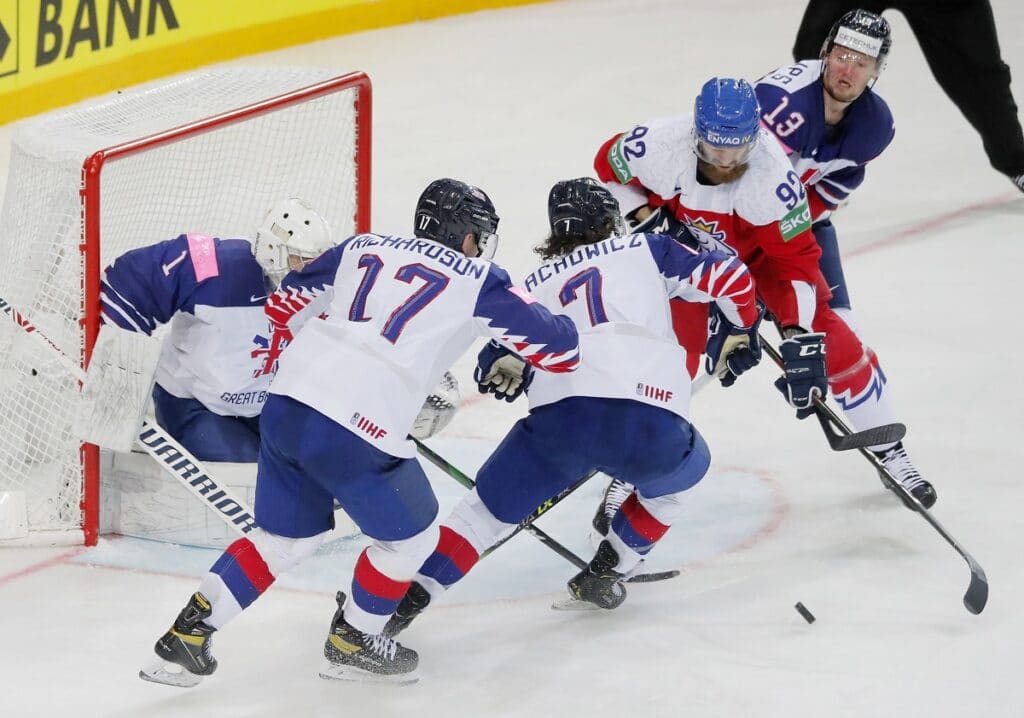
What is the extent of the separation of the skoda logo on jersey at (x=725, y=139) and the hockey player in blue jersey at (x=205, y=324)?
87 centimetres

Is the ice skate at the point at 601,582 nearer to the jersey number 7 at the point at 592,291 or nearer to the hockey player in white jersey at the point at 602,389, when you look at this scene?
the hockey player in white jersey at the point at 602,389

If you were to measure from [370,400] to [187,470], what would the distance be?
0.90 m

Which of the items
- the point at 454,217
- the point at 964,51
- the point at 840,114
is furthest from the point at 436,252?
the point at 964,51

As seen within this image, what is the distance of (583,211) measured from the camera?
348 cm

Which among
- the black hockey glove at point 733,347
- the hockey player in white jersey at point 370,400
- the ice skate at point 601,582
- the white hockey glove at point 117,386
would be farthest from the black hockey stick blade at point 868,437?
the white hockey glove at point 117,386

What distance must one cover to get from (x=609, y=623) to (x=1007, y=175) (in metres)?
3.48

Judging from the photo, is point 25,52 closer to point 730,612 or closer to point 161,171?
point 161,171

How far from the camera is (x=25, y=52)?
6637 mm

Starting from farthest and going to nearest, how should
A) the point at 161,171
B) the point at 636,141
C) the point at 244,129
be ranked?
the point at 244,129, the point at 161,171, the point at 636,141

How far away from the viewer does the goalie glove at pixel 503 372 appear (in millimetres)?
3416

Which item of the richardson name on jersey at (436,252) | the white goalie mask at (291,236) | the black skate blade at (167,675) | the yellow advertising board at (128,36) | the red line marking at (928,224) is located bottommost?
the red line marking at (928,224)

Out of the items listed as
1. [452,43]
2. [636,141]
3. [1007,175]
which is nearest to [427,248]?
[636,141]

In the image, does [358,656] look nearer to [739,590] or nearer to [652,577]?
[652,577]

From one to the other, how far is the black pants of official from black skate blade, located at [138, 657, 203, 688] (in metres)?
3.57
